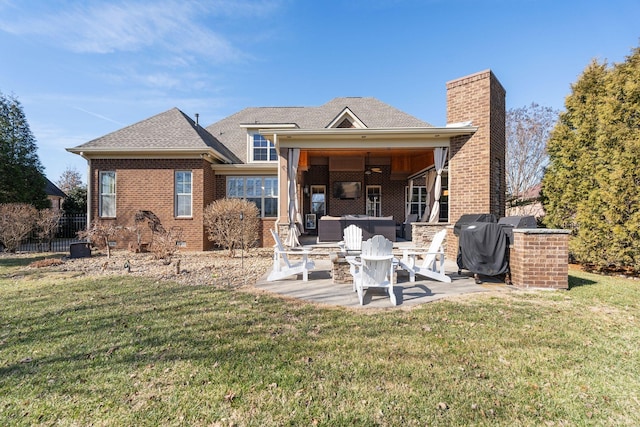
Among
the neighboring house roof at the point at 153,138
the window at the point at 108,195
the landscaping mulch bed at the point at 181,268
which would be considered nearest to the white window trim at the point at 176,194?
the neighboring house roof at the point at 153,138

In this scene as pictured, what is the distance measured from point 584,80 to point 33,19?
15.1 metres

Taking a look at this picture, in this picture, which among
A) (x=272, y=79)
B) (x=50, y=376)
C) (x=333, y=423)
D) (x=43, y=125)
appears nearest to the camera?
(x=333, y=423)

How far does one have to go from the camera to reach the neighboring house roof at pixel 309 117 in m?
14.7

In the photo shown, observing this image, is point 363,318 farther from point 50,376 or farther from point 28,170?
point 28,170

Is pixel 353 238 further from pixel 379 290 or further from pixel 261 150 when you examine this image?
pixel 261 150

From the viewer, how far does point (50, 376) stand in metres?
2.58

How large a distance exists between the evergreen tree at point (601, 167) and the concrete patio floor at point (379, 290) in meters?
3.50

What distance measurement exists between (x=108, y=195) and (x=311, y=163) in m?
9.08

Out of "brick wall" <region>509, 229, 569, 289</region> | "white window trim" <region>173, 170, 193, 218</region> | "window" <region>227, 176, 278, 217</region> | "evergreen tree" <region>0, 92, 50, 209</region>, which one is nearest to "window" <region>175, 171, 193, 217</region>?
"white window trim" <region>173, 170, 193, 218</region>

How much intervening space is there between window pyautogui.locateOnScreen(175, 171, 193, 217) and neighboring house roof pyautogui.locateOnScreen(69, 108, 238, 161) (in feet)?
3.91

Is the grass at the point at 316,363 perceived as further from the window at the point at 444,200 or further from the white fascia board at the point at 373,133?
the window at the point at 444,200

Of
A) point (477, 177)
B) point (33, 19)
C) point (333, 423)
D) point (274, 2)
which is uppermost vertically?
point (274, 2)

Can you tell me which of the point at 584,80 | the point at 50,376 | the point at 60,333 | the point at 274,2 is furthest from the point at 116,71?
the point at 584,80

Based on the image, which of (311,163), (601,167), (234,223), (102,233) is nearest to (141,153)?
(102,233)
